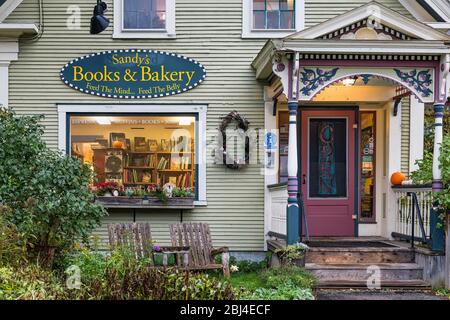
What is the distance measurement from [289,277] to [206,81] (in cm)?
472

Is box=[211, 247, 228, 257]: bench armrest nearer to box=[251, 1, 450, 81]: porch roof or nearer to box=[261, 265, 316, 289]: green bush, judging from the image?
box=[261, 265, 316, 289]: green bush

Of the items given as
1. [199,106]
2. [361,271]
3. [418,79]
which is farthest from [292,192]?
[199,106]

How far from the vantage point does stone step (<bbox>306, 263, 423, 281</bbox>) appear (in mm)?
8836

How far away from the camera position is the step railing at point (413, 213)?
367 inches

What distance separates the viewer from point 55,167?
7.73 meters

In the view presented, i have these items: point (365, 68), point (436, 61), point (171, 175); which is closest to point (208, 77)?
point (171, 175)

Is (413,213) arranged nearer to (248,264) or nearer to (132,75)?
(248,264)

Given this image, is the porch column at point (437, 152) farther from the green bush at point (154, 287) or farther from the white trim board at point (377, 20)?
the green bush at point (154, 287)

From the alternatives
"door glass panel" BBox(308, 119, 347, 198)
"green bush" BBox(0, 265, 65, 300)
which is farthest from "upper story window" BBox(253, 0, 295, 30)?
"green bush" BBox(0, 265, 65, 300)

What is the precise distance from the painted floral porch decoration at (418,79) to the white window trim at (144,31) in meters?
4.20

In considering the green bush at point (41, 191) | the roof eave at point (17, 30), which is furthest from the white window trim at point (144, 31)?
the green bush at point (41, 191)

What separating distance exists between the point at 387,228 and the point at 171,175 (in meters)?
4.12
